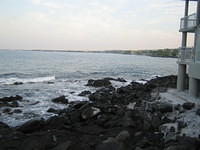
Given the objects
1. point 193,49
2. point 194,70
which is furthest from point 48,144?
point 193,49

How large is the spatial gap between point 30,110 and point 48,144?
7044 mm

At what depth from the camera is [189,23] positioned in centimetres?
1552

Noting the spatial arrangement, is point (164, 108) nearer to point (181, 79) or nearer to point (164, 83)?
point (181, 79)

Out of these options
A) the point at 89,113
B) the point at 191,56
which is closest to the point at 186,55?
the point at 191,56

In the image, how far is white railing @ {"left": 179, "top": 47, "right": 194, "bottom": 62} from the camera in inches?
592

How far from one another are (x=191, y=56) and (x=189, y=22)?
2.53 m

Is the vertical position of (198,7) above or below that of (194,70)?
above

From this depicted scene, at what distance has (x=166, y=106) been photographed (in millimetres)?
11438

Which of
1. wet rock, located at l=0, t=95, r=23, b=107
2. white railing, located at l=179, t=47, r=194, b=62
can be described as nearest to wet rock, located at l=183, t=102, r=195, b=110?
white railing, located at l=179, t=47, r=194, b=62

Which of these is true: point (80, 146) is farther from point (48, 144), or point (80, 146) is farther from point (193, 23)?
point (193, 23)

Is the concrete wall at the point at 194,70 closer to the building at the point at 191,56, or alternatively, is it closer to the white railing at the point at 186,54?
the building at the point at 191,56

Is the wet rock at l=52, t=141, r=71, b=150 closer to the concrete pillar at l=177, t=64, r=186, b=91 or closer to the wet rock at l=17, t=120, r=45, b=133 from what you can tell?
the wet rock at l=17, t=120, r=45, b=133

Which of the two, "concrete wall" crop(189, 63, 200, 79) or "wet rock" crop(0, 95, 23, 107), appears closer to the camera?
"concrete wall" crop(189, 63, 200, 79)

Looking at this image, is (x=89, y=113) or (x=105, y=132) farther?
(x=89, y=113)
